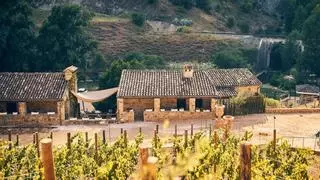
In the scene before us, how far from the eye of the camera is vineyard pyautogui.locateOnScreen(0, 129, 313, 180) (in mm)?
19625

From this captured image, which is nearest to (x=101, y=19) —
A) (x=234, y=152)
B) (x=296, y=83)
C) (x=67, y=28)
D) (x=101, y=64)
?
(x=101, y=64)

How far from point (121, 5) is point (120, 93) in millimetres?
40329

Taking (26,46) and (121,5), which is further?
(121,5)

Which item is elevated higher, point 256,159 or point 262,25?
point 262,25

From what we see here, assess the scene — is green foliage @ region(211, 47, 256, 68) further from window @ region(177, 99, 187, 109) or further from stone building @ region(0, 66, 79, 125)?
stone building @ region(0, 66, 79, 125)

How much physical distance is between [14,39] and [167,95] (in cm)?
1919

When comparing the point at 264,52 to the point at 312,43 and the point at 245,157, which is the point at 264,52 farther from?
the point at 245,157

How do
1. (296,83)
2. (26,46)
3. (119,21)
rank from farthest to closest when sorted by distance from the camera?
1. (119,21)
2. (296,83)
3. (26,46)

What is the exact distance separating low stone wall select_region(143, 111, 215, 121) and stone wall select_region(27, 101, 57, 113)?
6.33m

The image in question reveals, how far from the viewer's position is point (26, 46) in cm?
4572

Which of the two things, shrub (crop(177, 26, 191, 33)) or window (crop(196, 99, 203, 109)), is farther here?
shrub (crop(177, 26, 191, 33))

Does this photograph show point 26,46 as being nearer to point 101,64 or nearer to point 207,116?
point 101,64

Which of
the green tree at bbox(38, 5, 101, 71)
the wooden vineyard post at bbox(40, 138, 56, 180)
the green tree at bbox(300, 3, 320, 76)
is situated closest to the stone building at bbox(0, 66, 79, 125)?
the green tree at bbox(38, 5, 101, 71)

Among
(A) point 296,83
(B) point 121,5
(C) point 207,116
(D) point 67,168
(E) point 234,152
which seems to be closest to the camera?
(D) point 67,168
